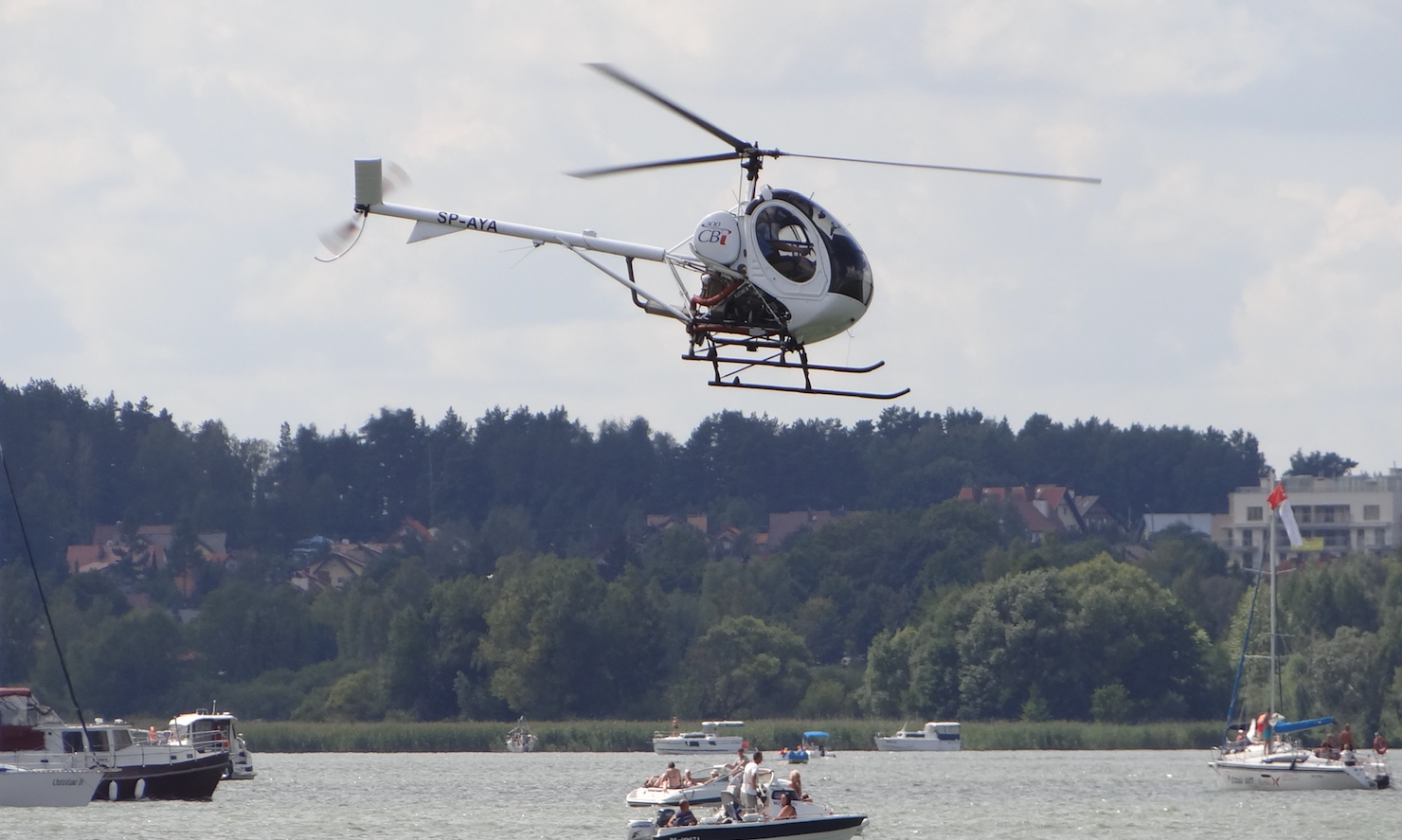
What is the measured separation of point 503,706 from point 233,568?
190 feet

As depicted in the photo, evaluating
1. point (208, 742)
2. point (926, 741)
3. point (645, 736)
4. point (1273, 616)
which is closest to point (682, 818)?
point (208, 742)

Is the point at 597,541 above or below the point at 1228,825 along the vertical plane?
above

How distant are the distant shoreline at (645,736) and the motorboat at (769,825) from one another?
169 feet

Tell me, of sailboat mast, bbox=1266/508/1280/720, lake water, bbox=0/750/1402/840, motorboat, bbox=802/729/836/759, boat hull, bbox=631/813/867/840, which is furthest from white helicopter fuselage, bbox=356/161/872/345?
motorboat, bbox=802/729/836/759

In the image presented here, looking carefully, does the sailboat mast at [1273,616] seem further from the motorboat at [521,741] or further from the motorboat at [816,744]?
the motorboat at [521,741]

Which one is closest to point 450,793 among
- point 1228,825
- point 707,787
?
point 707,787

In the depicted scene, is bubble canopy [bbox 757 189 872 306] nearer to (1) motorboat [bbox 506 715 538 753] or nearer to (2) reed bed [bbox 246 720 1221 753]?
(2) reed bed [bbox 246 720 1221 753]

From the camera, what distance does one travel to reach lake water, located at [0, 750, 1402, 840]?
56.0 m

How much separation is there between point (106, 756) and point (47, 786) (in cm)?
208

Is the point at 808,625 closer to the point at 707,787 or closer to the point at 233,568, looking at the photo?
the point at 233,568

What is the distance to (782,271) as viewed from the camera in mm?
34562

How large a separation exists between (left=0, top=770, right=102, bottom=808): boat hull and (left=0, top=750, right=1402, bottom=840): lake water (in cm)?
47

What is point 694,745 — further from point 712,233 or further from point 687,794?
point 712,233

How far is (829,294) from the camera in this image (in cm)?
3459
